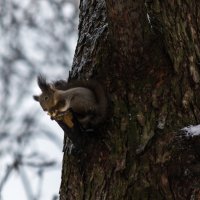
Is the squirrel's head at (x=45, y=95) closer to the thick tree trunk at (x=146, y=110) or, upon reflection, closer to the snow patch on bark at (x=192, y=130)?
the thick tree trunk at (x=146, y=110)

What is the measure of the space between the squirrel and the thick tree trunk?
0.18 ft

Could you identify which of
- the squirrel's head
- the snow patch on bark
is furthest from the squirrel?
the snow patch on bark

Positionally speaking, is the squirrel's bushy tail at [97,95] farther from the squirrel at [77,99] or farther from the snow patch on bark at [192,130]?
the snow patch on bark at [192,130]

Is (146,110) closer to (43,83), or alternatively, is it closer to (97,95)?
(97,95)

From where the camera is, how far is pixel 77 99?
66.4 inches

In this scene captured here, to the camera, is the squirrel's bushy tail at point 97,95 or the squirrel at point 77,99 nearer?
the squirrel at point 77,99

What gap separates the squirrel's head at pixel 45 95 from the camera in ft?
5.28

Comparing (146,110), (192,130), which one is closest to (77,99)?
(146,110)

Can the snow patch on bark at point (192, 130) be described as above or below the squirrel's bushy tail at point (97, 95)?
below

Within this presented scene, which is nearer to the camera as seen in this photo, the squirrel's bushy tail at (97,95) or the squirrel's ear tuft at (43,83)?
the squirrel's ear tuft at (43,83)

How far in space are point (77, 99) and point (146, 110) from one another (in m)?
0.23

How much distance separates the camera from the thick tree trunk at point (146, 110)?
1690 millimetres

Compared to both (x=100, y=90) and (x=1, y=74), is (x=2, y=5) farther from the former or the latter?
(x=100, y=90)

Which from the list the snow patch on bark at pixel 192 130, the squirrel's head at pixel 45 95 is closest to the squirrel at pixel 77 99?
the squirrel's head at pixel 45 95
